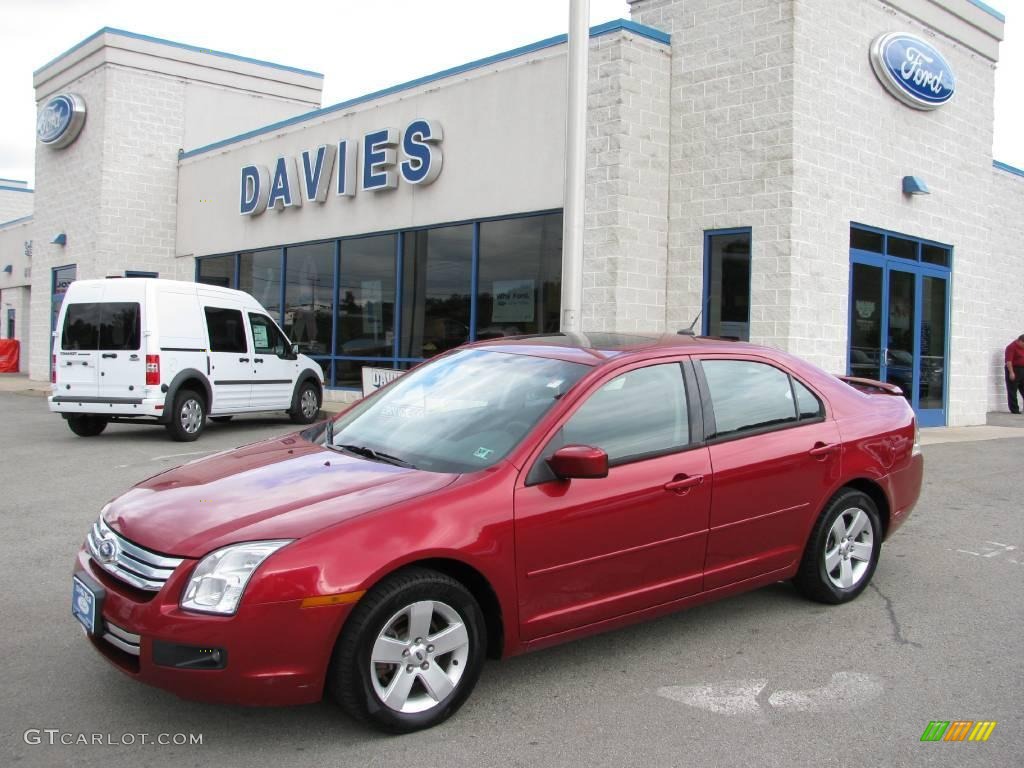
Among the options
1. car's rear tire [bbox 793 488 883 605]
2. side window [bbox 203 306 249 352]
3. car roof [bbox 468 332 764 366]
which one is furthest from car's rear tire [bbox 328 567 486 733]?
side window [bbox 203 306 249 352]

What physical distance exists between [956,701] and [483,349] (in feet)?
9.14

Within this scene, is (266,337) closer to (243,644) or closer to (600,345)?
(600,345)

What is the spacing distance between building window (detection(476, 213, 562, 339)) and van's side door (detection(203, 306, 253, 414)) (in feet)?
11.9

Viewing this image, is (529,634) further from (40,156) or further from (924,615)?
(40,156)

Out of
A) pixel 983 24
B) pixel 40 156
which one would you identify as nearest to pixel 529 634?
pixel 983 24

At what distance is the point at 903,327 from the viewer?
14250 millimetres

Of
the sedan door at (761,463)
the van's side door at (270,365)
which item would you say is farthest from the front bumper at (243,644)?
the van's side door at (270,365)

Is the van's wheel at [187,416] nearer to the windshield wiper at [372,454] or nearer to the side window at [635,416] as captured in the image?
the windshield wiper at [372,454]

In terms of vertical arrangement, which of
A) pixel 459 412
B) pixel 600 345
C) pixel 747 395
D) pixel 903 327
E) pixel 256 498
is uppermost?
pixel 903 327

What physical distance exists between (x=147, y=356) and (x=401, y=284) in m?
5.57

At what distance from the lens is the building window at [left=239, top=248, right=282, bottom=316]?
63.2ft

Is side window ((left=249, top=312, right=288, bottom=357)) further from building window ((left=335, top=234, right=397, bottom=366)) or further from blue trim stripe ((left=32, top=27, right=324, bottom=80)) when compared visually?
blue trim stripe ((left=32, top=27, right=324, bottom=80))

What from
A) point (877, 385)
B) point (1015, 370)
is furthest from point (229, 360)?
point (1015, 370)

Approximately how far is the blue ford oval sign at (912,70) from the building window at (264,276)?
1194 centimetres
